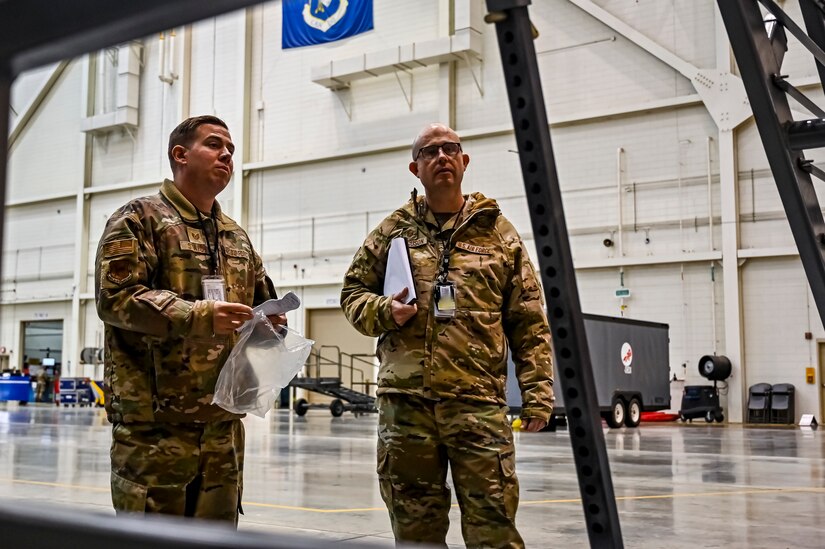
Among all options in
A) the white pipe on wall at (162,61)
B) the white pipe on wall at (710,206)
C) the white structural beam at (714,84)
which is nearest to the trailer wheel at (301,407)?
the white pipe on wall at (710,206)

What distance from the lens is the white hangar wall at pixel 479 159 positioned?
20.9m

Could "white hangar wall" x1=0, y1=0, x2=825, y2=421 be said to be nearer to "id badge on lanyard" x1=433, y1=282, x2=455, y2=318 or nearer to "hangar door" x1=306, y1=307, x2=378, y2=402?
"hangar door" x1=306, y1=307, x2=378, y2=402

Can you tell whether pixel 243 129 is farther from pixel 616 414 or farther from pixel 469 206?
pixel 469 206

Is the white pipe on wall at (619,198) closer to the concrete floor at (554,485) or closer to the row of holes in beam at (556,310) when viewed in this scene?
the concrete floor at (554,485)

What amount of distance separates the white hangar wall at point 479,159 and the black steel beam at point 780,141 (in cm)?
1811

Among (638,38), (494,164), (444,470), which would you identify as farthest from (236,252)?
(494,164)

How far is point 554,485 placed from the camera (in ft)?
27.6

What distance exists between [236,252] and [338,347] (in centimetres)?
2282

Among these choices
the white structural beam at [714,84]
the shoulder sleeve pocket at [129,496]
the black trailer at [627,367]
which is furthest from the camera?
the white structural beam at [714,84]

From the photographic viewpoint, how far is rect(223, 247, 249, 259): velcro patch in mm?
3260

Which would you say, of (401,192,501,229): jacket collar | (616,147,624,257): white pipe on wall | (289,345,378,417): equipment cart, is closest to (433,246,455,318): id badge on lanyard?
(401,192,501,229): jacket collar

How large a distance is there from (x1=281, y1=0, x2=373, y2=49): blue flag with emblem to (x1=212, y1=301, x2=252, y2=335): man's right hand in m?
22.3

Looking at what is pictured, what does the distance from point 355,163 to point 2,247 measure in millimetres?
25882

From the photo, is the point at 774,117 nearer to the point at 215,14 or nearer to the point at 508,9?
the point at 508,9
